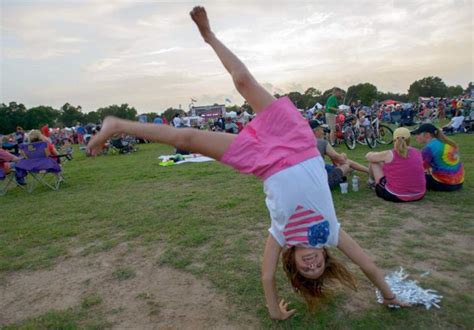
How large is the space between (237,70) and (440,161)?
4.15 metres

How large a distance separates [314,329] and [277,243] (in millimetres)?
681

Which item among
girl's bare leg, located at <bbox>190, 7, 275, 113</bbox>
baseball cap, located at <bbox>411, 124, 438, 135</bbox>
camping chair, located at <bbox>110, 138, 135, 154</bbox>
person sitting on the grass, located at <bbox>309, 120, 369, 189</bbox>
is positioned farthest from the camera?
camping chair, located at <bbox>110, 138, 135, 154</bbox>

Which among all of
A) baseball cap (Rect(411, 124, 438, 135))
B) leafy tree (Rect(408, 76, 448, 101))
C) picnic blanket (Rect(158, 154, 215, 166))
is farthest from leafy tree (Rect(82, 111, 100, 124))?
baseball cap (Rect(411, 124, 438, 135))

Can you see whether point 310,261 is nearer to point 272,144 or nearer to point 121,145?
point 272,144

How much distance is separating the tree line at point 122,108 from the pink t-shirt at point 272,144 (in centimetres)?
5589

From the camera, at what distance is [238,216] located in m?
5.05

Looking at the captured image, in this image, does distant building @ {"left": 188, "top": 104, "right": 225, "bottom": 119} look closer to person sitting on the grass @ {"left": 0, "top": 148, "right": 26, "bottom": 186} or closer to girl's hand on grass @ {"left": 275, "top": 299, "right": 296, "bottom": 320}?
person sitting on the grass @ {"left": 0, "top": 148, "right": 26, "bottom": 186}

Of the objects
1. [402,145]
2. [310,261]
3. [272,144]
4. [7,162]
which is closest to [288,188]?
[272,144]

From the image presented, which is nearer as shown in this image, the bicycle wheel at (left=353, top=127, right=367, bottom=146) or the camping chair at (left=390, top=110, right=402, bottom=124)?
the bicycle wheel at (left=353, top=127, right=367, bottom=146)

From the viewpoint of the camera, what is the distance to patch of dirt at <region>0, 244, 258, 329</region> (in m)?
2.76

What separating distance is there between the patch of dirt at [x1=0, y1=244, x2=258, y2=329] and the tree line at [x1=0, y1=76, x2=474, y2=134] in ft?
181

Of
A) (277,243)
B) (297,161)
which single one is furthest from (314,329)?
(297,161)

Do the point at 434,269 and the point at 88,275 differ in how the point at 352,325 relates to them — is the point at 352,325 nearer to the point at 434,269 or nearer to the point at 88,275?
the point at 434,269

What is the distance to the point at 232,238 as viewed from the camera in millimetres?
4242
